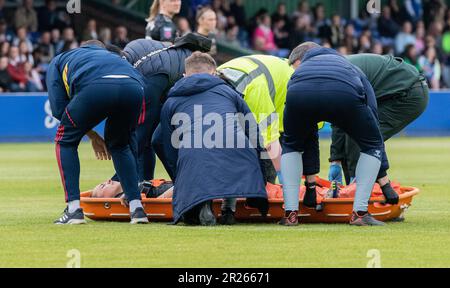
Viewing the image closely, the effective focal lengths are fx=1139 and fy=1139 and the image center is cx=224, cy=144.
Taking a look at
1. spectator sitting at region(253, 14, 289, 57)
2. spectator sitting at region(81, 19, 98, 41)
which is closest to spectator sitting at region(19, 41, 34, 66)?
spectator sitting at region(81, 19, 98, 41)

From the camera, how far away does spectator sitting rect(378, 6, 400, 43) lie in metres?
33.3

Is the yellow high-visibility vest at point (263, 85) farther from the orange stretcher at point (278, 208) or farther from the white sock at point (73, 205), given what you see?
the white sock at point (73, 205)

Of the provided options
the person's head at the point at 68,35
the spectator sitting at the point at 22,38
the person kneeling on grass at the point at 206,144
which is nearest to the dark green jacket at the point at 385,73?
the person kneeling on grass at the point at 206,144

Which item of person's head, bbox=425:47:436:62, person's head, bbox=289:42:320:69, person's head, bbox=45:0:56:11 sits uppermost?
person's head, bbox=289:42:320:69

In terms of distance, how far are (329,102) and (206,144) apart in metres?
1.24

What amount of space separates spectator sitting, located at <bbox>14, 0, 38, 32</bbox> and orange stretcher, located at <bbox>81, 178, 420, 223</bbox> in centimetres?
1820

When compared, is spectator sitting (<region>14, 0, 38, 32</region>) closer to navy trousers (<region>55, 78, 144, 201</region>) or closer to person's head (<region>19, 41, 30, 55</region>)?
person's head (<region>19, 41, 30, 55</region>)

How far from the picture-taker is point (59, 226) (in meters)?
10.8

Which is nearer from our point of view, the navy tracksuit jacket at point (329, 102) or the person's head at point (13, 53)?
the navy tracksuit jacket at point (329, 102)

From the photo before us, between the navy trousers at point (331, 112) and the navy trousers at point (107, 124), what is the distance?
1.48 metres

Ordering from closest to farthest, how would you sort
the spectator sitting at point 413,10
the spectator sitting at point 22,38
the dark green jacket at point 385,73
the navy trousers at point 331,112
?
1. the navy trousers at point 331,112
2. the dark green jacket at point 385,73
3. the spectator sitting at point 22,38
4. the spectator sitting at point 413,10

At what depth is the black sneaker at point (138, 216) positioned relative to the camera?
11.0 metres

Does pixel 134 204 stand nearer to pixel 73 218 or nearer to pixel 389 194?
pixel 73 218
